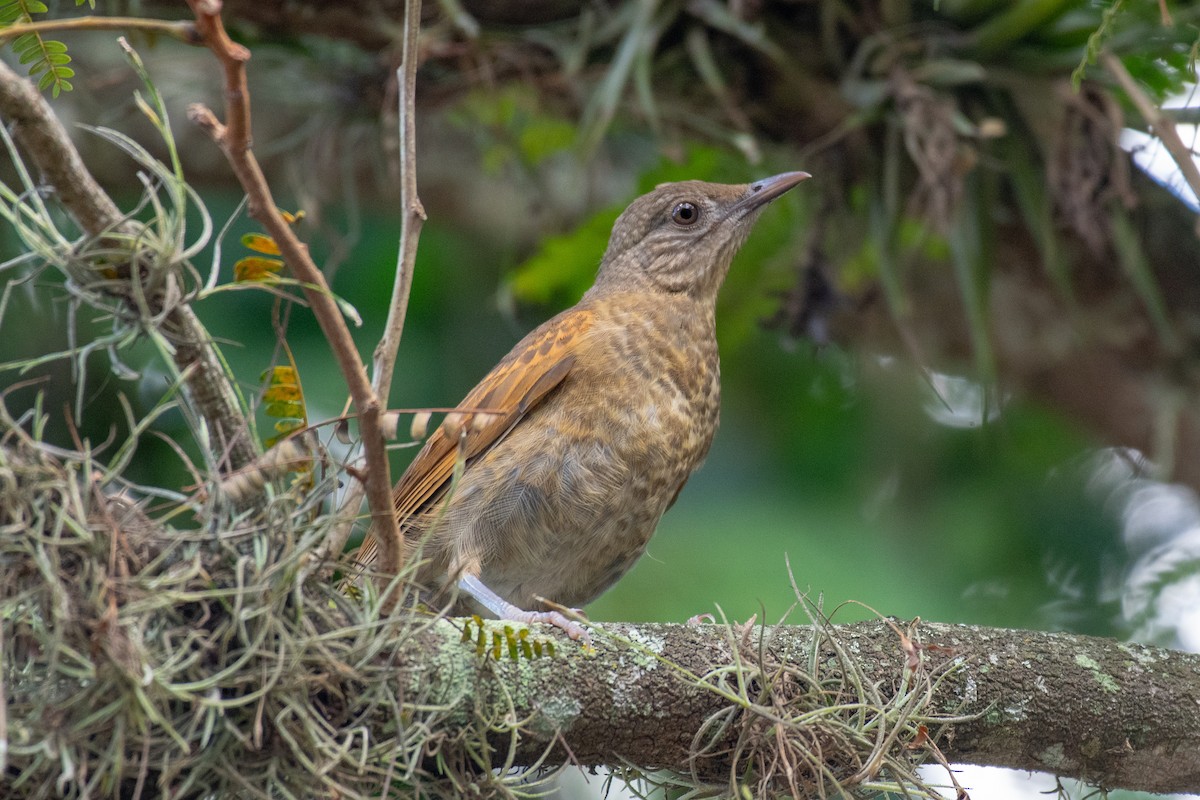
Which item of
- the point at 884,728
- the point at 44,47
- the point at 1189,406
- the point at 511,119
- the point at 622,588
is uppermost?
the point at 44,47

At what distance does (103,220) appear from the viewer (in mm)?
1918

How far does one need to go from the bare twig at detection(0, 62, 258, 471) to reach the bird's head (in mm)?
2325

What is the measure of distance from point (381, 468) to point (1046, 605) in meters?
3.81

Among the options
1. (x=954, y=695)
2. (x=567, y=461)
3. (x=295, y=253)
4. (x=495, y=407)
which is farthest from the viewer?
(x=495, y=407)

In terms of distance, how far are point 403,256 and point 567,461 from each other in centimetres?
135

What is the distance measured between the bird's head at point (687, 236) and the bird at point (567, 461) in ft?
A: 0.96

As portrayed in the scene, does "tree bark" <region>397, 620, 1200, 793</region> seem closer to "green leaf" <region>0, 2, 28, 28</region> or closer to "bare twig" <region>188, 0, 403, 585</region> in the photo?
"bare twig" <region>188, 0, 403, 585</region>

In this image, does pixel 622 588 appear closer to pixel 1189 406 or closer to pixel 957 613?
pixel 957 613

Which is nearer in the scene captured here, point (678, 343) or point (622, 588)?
point (678, 343)

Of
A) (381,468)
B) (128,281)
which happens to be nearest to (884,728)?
(381,468)

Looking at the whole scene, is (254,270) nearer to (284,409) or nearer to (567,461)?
(284,409)

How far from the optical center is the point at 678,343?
386cm

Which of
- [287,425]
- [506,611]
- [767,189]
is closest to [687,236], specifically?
[767,189]

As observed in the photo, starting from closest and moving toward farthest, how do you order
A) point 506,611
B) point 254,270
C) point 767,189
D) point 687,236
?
point 254,270 < point 506,611 < point 767,189 < point 687,236
